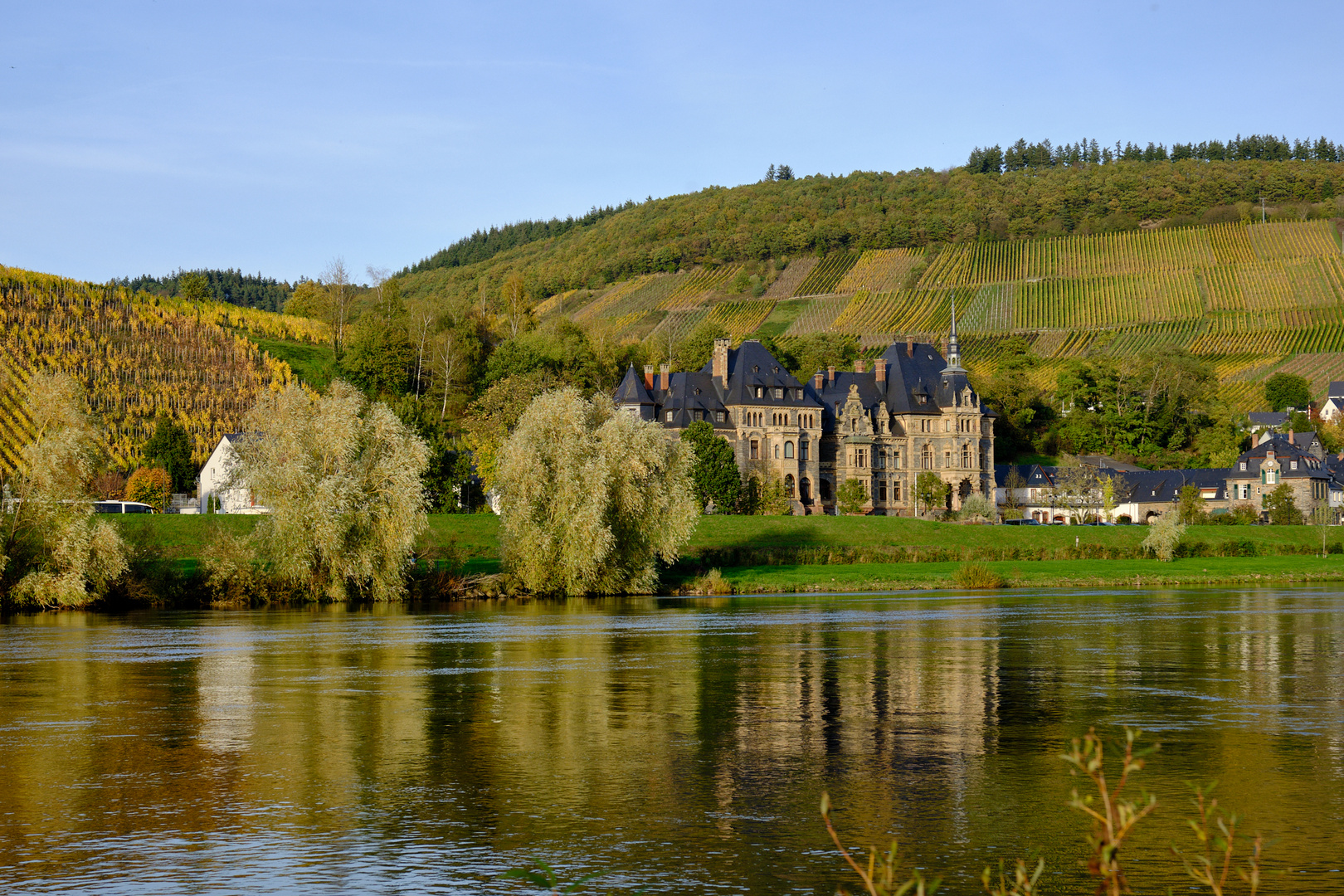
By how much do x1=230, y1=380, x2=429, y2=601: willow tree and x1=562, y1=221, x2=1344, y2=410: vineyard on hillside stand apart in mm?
97673

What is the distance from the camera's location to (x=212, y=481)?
89.6 metres

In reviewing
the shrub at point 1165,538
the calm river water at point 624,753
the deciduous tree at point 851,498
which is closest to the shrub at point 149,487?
the deciduous tree at point 851,498

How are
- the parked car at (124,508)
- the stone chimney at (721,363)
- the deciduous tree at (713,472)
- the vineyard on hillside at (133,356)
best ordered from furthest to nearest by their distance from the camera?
the stone chimney at (721,363), the vineyard on hillside at (133,356), the deciduous tree at (713,472), the parked car at (124,508)

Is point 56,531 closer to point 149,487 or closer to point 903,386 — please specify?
point 149,487

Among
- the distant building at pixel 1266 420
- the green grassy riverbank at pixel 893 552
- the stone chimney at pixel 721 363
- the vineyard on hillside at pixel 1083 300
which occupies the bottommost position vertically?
the green grassy riverbank at pixel 893 552

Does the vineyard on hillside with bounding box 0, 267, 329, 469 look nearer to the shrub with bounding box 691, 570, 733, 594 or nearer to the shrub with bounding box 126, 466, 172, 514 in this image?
the shrub with bounding box 126, 466, 172, 514

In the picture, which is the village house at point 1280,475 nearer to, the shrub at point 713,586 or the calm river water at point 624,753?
the shrub at point 713,586

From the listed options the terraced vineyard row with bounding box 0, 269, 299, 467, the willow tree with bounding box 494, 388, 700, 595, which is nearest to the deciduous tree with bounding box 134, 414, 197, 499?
the terraced vineyard row with bounding box 0, 269, 299, 467

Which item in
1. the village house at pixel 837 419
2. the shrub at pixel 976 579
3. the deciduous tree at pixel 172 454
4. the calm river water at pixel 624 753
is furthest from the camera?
the village house at pixel 837 419

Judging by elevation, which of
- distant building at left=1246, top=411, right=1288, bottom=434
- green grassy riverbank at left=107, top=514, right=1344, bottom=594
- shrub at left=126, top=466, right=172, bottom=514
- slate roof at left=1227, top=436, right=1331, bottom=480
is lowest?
green grassy riverbank at left=107, top=514, right=1344, bottom=594

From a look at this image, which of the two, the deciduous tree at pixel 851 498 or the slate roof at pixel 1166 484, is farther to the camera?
the slate roof at pixel 1166 484

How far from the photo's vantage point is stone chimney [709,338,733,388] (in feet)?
374

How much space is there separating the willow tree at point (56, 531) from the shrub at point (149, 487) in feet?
126

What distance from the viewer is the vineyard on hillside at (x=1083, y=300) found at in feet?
473
